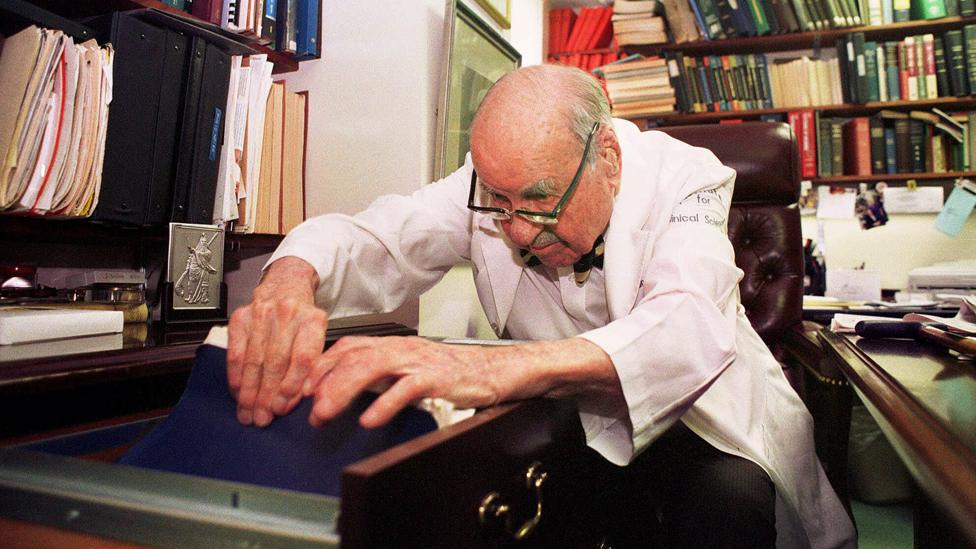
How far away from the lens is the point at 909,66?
119 inches

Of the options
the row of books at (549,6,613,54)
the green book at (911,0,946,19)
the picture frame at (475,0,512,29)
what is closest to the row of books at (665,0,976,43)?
the green book at (911,0,946,19)

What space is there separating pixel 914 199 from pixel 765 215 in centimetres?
203

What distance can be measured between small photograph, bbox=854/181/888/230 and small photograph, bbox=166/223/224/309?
10.1 ft

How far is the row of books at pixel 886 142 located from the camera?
9.87ft

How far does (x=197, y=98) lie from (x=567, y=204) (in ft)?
2.47

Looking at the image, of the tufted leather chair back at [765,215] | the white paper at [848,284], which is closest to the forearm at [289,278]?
the tufted leather chair back at [765,215]

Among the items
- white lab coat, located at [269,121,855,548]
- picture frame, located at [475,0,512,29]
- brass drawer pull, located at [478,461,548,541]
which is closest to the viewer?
brass drawer pull, located at [478,461,548,541]

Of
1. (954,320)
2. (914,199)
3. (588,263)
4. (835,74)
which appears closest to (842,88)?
(835,74)

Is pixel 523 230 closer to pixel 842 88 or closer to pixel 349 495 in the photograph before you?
pixel 349 495

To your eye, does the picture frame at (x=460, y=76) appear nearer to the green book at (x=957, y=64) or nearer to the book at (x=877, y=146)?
the book at (x=877, y=146)

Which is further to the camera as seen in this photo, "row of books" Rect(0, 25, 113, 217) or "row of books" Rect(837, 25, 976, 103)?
"row of books" Rect(837, 25, 976, 103)

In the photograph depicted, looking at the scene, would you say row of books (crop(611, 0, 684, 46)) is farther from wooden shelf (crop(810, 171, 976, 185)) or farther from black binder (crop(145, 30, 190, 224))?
black binder (crop(145, 30, 190, 224))

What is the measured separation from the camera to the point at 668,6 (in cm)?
334

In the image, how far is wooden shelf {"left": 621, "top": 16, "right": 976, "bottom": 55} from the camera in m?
3.02
